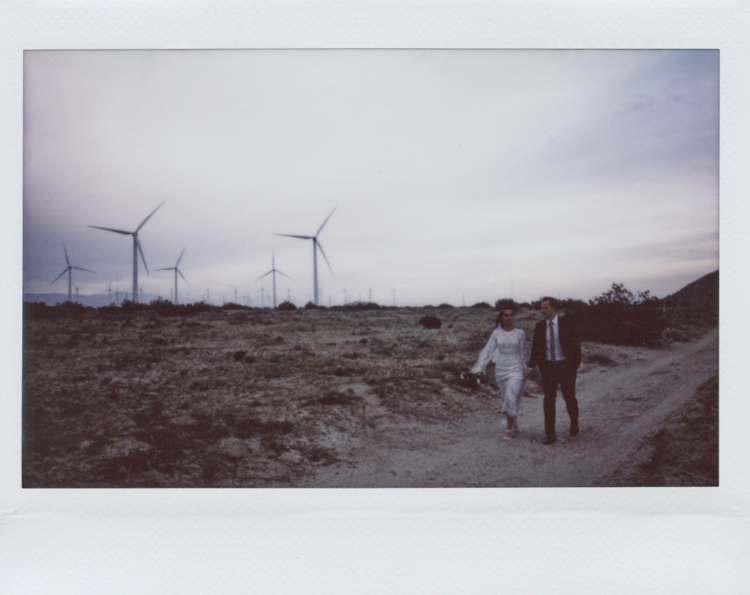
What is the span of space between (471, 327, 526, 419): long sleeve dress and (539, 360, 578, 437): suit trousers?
25 cm

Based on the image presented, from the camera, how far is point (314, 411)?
12.3ft

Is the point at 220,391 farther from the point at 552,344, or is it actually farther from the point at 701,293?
the point at 701,293

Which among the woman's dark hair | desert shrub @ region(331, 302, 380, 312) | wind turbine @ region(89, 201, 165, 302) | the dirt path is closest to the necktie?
the woman's dark hair

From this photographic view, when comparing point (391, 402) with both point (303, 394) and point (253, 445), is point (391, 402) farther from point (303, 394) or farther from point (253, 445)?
point (253, 445)

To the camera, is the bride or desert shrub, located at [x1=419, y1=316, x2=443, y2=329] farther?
desert shrub, located at [x1=419, y1=316, x2=443, y2=329]

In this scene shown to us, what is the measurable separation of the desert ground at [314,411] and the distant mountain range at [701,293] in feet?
0.52

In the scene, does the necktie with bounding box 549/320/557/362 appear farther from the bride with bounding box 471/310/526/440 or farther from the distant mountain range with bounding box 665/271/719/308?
the distant mountain range with bounding box 665/271/719/308

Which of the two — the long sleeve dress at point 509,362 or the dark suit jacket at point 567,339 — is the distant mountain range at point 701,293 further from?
the long sleeve dress at point 509,362

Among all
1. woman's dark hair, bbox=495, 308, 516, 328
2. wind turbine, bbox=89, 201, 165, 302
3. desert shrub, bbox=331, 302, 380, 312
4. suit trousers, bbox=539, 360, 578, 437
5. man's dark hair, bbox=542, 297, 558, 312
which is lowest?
suit trousers, bbox=539, 360, 578, 437

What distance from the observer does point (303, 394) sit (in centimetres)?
391

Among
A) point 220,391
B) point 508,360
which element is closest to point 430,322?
point 508,360

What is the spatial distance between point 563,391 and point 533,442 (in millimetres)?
556

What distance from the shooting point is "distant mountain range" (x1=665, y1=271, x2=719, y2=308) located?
3395 mm
